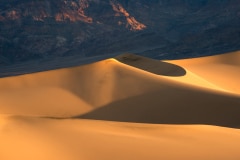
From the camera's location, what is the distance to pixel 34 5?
12225cm

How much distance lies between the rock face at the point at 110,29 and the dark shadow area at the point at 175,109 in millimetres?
66724

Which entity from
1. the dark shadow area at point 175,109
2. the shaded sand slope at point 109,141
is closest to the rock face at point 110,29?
the dark shadow area at point 175,109

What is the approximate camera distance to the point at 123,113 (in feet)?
47.9

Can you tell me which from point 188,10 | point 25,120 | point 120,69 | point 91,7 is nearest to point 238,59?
point 120,69

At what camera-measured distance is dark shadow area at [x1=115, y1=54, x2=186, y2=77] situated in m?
21.0

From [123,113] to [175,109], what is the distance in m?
1.57

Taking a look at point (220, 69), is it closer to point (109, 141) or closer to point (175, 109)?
point (175, 109)

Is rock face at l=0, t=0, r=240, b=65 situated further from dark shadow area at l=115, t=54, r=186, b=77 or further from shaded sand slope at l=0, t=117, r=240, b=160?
shaded sand slope at l=0, t=117, r=240, b=160

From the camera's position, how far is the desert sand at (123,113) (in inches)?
260

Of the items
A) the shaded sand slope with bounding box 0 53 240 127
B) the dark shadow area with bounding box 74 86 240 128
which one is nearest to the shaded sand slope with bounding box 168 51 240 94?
the shaded sand slope with bounding box 0 53 240 127

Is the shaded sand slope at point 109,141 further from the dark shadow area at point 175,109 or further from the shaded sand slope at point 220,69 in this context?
the shaded sand slope at point 220,69

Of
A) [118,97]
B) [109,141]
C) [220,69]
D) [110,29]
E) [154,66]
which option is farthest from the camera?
[110,29]

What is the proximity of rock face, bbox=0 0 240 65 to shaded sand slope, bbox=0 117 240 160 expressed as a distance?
74131 millimetres

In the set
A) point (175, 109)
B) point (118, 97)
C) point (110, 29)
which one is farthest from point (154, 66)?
point (110, 29)
